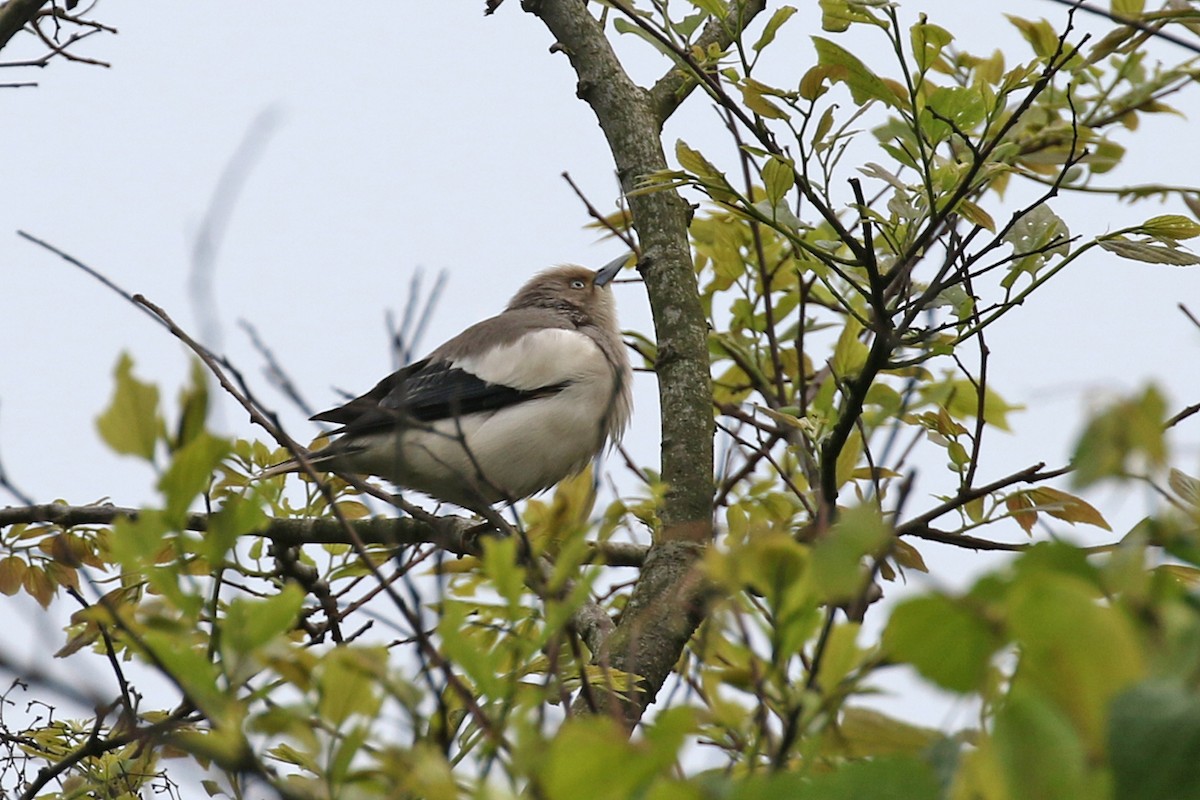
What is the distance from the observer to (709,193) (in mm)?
3480

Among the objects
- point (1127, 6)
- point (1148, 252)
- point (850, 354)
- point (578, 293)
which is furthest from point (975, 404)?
point (578, 293)

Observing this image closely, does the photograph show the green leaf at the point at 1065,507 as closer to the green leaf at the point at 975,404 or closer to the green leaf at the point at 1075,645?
the green leaf at the point at 975,404

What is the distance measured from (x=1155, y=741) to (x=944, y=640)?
210mm

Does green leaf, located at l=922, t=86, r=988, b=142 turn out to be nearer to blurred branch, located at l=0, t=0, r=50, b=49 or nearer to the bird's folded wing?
blurred branch, located at l=0, t=0, r=50, b=49

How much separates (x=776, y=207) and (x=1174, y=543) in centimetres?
243

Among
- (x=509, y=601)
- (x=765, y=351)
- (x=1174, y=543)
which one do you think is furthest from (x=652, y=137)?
(x=1174, y=543)

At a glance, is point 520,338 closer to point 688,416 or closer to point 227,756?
point 688,416

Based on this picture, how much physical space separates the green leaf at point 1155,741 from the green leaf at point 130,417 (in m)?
1.01

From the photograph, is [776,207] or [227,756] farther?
[776,207]

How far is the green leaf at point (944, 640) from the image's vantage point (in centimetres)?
108

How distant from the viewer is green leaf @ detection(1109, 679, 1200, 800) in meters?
0.92

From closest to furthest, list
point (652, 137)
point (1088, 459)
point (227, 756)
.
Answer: point (1088, 459) < point (227, 756) < point (652, 137)

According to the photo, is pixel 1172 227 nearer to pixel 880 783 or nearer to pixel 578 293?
pixel 880 783

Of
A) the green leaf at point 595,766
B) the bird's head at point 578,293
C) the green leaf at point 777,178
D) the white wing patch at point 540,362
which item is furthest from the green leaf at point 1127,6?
the bird's head at point 578,293
